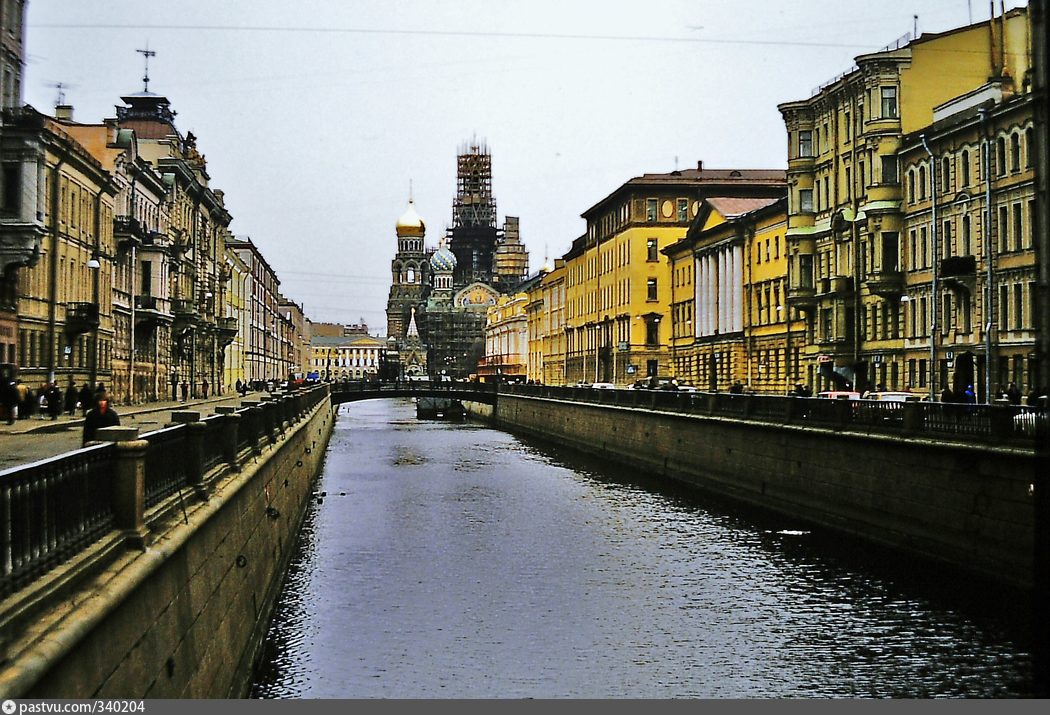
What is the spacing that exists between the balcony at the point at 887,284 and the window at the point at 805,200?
11.2m

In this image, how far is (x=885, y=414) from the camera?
31406mm

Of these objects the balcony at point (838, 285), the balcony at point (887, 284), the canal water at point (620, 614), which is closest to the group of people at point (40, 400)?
the canal water at point (620, 614)

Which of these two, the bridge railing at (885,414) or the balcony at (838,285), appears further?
the balcony at (838,285)

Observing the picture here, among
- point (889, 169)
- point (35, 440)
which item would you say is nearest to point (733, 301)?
point (889, 169)

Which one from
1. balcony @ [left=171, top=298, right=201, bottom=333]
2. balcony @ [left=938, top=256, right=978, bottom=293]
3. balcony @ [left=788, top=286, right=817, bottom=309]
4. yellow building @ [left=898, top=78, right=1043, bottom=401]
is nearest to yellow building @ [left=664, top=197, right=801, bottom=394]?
balcony @ [left=788, top=286, right=817, bottom=309]

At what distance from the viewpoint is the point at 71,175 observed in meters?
46.8

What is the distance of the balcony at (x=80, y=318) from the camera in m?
48.5

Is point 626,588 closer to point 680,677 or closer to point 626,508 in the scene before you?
point 680,677

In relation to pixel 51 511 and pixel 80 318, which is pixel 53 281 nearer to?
pixel 80 318

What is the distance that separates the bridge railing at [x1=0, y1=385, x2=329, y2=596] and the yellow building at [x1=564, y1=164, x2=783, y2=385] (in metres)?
88.9

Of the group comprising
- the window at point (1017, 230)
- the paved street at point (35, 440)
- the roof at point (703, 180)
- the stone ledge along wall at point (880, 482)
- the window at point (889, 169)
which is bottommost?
the stone ledge along wall at point (880, 482)

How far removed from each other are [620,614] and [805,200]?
46.2 metres

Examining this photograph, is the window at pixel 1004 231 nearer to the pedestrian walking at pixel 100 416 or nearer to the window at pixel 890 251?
the window at pixel 890 251

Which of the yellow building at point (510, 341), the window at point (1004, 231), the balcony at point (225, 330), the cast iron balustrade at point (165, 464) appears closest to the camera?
the cast iron balustrade at point (165, 464)
